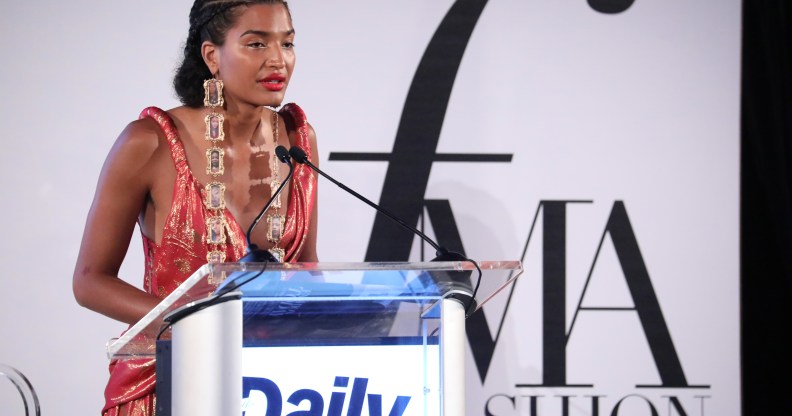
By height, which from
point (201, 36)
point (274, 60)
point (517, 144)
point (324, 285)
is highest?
point (517, 144)

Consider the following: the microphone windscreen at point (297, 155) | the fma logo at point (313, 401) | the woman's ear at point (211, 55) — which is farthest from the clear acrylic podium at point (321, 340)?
the woman's ear at point (211, 55)

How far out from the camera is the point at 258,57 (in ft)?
7.34

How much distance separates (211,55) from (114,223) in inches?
20.4

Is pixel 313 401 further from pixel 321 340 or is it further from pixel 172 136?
pixel 172 136

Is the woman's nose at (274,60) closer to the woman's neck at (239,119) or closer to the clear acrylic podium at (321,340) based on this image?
the woman's neck at (239,119)

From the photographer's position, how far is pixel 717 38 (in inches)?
144

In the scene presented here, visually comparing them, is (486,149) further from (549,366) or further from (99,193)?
(99,193)

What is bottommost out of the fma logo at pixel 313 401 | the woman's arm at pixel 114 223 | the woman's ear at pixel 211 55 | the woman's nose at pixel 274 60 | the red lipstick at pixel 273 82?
the fma logo at pixel 313 401

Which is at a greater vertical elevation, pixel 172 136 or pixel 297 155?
pixel 172 136

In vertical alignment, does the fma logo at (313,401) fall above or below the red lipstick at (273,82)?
below

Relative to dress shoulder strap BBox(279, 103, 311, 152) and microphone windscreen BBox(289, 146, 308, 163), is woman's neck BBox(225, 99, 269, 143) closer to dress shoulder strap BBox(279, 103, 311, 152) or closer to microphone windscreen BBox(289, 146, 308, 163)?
dress shoulder strap BBox(279, 103, 311, 152)

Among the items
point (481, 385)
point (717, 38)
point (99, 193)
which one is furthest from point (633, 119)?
point (99, 193)

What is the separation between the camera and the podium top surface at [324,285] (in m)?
1.32

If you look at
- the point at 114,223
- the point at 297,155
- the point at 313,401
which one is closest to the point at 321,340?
the point at 313,401
